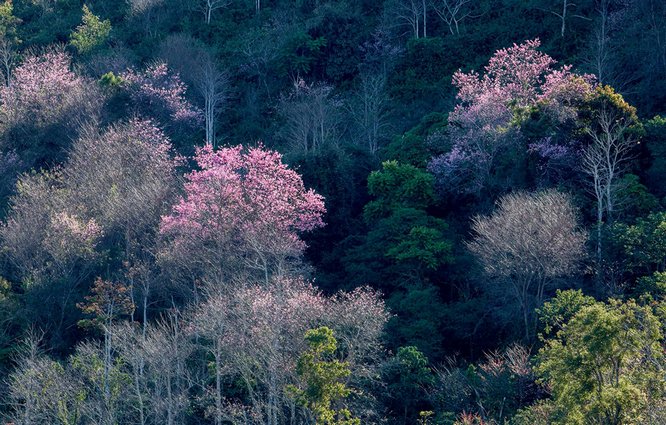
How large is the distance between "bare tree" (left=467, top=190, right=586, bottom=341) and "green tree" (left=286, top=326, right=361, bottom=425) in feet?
23.7

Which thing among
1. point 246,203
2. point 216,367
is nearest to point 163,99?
point 246,203

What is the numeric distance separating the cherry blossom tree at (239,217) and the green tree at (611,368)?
560 inches

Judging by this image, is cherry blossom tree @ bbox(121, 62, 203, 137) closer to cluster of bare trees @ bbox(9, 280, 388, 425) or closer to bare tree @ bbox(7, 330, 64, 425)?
bare tree @ bbox(7, 330, 64, 425)

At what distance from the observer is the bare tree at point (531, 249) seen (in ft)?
104

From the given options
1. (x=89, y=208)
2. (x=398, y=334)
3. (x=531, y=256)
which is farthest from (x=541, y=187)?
(x=89, y=208)

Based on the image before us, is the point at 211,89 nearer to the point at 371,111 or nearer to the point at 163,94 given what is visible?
the point at 163,94

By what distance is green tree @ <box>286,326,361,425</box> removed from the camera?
2691 cm

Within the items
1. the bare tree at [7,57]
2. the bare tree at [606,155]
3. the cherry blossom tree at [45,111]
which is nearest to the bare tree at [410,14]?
the cherry blossom tree at [45,111]

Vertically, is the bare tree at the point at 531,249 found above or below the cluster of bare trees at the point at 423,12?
below

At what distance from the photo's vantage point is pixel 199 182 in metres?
39.3

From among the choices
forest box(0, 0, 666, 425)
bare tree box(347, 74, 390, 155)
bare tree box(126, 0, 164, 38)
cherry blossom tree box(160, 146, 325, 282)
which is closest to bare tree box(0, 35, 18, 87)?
forest box(0, 0, 666, 425)

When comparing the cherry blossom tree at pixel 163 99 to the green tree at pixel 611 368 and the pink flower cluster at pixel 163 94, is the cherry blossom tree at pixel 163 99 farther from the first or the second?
the green tree at pixel 611 368

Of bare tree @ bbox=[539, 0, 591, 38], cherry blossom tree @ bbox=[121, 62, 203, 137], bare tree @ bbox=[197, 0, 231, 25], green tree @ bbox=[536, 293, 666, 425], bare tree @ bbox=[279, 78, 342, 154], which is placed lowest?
green tree @ bbox=[536, 293, 666, 425]

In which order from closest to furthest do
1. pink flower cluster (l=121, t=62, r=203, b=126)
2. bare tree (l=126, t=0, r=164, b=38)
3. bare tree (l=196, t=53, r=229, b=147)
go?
pink flower cluster (l=121, t=62, r=203, b=126), bare tree (l=196, t=53, r=229, b=147), bare tree (l=126, t=0, r=164, b=38)
